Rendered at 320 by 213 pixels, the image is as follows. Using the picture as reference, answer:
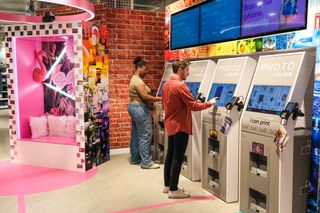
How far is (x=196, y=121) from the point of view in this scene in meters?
4.50

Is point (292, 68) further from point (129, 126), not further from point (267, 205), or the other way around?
point (129, 126)

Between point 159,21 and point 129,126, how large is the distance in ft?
6.99

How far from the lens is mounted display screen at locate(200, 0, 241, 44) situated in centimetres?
411

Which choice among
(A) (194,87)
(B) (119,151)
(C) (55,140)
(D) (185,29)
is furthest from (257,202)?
(C) (55,140)

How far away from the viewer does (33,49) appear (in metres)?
5.90

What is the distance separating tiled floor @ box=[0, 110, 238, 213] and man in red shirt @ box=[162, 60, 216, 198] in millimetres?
247

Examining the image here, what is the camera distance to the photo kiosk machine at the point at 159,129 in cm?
553

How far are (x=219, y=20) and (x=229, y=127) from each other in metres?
1.59

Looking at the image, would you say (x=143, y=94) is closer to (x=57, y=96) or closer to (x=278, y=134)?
(x=57, y=96)

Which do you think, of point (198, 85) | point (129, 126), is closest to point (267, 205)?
point (198, 85)

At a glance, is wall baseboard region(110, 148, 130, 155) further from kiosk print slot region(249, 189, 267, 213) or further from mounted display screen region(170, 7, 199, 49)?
kiosk print slot region(249, 189, 267, 213)

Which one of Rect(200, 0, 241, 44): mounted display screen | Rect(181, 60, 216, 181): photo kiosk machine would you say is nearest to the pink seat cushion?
Rect(181, 60, 216, 181): photo kiosk machine

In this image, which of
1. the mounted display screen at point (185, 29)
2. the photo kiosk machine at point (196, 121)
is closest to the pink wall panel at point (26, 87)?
the mounted display screen at point (185, 29)

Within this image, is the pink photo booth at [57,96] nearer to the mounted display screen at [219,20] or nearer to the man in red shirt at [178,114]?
the man in red shirt at [178,114]
